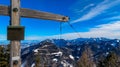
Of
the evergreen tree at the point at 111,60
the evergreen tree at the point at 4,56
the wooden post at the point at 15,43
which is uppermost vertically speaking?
the wooden post at the point at 15,43

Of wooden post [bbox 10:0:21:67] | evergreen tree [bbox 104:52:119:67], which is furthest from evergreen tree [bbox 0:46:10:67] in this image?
wooden post [bbox 10:0:21:67]

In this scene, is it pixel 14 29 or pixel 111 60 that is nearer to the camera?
pixel 14 29

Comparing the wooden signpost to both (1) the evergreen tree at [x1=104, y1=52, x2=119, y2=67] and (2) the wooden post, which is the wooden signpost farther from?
(1) the evergreen tree at [x1=104, y1=52, x2=119, y2=67]

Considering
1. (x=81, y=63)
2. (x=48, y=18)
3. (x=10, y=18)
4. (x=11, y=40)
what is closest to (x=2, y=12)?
(x=10, y=18)

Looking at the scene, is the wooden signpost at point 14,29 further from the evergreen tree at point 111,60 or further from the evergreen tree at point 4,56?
the evergreen tree at point 111,60

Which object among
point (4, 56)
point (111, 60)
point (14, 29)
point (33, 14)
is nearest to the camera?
point (14, 29)

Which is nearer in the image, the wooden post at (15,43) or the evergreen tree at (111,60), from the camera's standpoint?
the wooden post at (15,43)

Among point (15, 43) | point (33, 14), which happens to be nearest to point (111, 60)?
point (33, 14)

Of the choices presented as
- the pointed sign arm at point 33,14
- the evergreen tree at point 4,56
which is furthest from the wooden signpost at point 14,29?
the evergreen tree at point 4,56

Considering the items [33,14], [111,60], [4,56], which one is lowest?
[111,60]

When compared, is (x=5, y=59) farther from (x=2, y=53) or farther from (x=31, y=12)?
(x=31, y=12)

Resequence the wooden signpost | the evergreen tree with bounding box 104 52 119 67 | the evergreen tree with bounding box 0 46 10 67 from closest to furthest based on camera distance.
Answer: the wooden signpost
the evergreen tree with bounding box 0 46 10 67
the evergreen tree with bounding box 104 52 119 67

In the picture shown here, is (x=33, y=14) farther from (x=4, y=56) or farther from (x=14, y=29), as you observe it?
(x=4, y=56)
